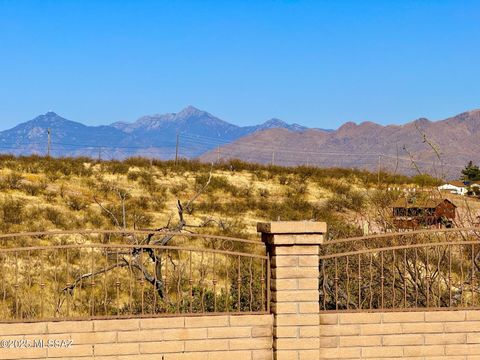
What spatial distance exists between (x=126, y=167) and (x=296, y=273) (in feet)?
80.3

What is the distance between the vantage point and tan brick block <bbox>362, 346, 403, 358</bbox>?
29.6ft

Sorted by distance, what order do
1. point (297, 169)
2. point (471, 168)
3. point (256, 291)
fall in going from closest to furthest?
1. point (256, 291)
2. point (297, 169)
3. point (471, 168)

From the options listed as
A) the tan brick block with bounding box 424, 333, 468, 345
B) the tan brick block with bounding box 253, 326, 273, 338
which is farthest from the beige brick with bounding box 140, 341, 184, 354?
the tan brick block with bounding box 424, 333, 468, 345

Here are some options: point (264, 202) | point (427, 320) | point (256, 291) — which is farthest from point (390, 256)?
point (264, 202)

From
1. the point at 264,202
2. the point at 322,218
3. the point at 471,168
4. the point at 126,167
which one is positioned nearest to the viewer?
the point at 322,218

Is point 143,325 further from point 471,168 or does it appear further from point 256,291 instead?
point 471,168

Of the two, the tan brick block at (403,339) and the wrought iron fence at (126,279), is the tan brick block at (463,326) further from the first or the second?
the wrought iron fence at (126,279)

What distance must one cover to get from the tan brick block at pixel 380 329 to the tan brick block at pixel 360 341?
58 mm

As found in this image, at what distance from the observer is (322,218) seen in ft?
85.1

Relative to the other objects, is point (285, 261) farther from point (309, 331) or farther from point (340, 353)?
point (340, 353)

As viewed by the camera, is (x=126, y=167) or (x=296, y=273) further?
(x=126, y=167)

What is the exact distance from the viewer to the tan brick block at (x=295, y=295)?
8758 millimetres

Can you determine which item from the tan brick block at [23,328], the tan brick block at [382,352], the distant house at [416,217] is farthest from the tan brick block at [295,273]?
the distant house at [416,217]

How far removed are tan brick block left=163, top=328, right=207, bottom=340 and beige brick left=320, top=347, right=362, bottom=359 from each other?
1.39 meters
